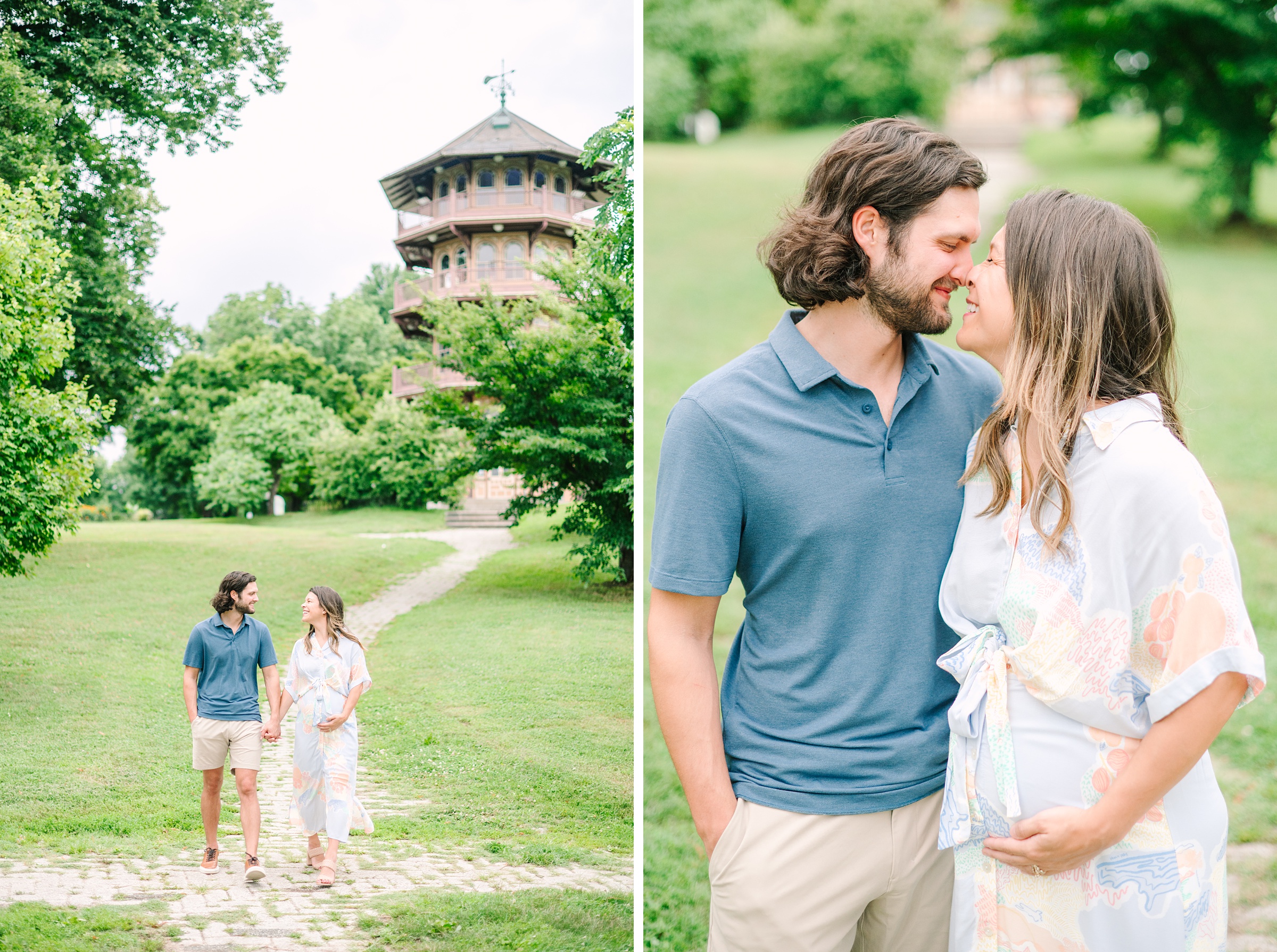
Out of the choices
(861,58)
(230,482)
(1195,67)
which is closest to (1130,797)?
(230,482)

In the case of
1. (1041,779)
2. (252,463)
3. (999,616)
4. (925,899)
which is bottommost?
(925,899)

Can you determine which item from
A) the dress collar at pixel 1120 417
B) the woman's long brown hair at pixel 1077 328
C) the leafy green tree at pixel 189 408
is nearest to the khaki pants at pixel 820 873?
the woman's long brown hair at pixel 1077 328

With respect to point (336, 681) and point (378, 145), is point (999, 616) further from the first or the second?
point (378, 145)

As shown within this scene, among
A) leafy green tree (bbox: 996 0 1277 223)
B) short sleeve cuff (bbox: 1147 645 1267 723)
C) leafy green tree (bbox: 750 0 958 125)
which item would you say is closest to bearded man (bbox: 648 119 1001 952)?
short sleeve cuff (bbox: 1147 645 1267 723)

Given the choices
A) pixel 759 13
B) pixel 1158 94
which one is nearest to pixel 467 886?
pixel 1158 94

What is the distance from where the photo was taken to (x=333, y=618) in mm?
2932

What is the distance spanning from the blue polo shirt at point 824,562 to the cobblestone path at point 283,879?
4.79 ft

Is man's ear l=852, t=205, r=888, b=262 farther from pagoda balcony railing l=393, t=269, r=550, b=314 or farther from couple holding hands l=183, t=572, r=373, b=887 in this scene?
couple holding hands l=183, t=572, r=373, b=887

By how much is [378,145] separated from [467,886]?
7.30 feet

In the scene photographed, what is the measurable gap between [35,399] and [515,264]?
1.44 m

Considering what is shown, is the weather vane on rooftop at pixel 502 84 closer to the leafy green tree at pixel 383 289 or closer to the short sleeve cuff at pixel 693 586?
the leafy green tree at pixel 383 289

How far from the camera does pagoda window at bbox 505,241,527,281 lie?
3.21 m

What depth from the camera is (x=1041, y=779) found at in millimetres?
1566

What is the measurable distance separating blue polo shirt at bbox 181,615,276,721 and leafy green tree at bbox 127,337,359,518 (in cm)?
43
